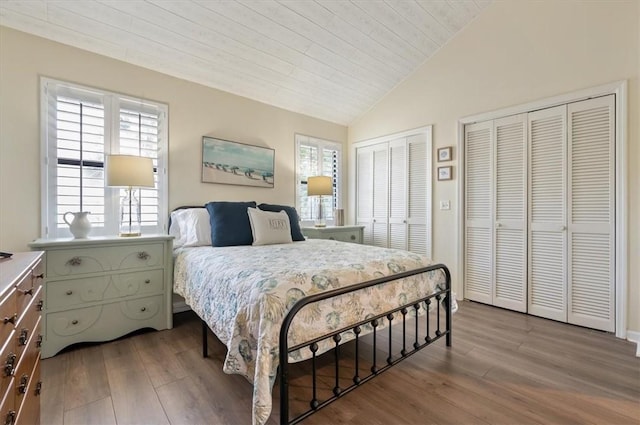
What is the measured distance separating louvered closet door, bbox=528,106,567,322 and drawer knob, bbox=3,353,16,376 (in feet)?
12.3

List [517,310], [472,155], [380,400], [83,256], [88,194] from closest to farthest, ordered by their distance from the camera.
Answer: [380,400] → [83,256] → [88,194] → [517,310] → [472,155]

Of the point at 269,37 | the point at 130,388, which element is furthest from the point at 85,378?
the point at 269,37

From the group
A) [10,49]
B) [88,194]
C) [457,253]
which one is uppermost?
[10,49]

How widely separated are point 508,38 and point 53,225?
4.71 meters

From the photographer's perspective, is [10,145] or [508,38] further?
[508,38]

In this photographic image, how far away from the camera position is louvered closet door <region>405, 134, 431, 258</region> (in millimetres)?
3859

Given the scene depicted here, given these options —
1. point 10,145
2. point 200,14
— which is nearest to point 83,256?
point 10,145

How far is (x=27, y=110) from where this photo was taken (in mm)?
2434

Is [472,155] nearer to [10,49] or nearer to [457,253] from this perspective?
[457,253]

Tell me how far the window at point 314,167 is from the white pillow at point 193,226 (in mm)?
1531

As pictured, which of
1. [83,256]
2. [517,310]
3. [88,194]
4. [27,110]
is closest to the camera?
[83,256]


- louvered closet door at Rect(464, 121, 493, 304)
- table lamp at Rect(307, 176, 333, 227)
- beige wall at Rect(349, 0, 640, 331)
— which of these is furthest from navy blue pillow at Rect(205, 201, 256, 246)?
louvered closet door at Rect(464, 121, 493, 304)

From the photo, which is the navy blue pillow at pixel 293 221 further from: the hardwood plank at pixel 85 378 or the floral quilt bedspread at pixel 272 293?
the hardwood plank at pixel 85 378

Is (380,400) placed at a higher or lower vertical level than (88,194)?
lower
